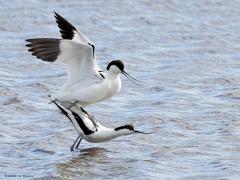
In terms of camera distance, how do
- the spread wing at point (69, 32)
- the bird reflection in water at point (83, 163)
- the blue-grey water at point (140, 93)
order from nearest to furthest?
the bird reflection in water at point (83, 163) → the blue-grey water at point (140, 93) → the spread wing at point (69, 32)

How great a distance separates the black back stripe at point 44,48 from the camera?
10.4 m

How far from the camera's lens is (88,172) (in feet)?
31.4

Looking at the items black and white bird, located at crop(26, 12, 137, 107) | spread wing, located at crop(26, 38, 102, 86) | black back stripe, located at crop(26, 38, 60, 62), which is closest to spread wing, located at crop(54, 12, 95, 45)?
black and white bird, located at crop(26, 12, 137, 107)

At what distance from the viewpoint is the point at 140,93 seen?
42.9 ft

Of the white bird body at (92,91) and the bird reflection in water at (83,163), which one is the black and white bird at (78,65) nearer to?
the white bird body at (92,91)

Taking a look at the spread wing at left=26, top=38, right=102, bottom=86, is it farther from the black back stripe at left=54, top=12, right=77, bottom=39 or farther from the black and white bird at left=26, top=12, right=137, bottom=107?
the black back stripe at left=54, top=12, right=77, bottom=39

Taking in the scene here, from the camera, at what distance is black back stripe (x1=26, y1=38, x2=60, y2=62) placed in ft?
34.1

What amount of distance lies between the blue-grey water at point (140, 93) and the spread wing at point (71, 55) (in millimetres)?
753

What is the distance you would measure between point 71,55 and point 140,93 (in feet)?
8.83

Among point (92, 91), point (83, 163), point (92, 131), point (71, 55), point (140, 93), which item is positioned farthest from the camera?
point (140, 93)

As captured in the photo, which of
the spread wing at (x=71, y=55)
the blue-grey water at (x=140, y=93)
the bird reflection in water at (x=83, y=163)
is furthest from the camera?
the spread wing at (x=71, y=55)

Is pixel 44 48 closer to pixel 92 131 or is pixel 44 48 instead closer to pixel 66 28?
pixel 66 28

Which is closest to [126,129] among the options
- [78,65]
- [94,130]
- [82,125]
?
[94,130]

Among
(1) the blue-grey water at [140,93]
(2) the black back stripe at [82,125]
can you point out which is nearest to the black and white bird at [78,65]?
(2) the black back stripe at [82,125]
